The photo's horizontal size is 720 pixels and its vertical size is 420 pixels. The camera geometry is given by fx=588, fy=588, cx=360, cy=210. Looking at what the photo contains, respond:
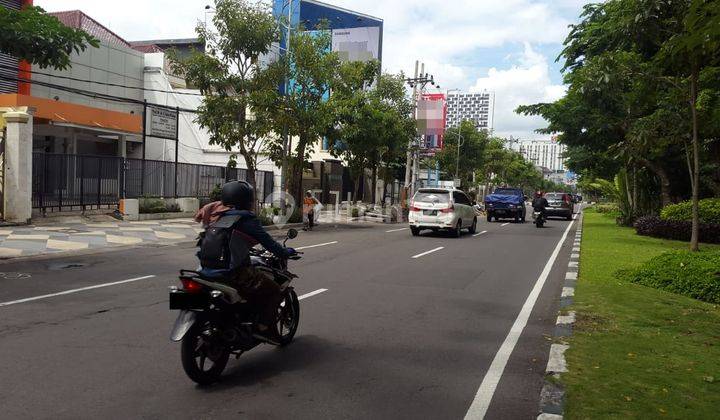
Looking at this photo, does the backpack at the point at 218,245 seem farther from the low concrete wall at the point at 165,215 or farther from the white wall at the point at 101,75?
the white wall at the point at 101,75

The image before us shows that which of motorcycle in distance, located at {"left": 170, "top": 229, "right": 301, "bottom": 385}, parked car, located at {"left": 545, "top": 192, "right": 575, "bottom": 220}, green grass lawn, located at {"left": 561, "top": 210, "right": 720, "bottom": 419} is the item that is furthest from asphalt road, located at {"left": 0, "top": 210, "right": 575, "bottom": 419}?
parked car, located at {"left": 545, "top": 192, "right": 575, "bottom": 220}

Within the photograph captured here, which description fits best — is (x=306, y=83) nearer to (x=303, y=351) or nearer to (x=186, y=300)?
(x=303, y=351)

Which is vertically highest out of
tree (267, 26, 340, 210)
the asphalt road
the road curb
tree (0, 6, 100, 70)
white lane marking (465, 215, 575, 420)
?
tree (267, 26, 340, 210)

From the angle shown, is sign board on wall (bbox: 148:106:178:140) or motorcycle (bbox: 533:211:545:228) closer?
sign board on wall (bbox: 148:106:178:140)

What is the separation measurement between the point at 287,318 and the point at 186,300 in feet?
5.29

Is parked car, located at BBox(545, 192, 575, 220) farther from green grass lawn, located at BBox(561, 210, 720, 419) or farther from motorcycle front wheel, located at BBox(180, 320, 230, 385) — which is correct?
motorcycle front wheel, located at BBox(180, 320, 230, 385)

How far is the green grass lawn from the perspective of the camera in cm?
438

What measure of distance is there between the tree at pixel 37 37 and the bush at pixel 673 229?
18345mm

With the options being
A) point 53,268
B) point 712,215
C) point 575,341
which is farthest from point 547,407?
point 712,215

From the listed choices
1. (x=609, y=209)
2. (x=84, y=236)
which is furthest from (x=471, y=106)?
(x=84, y=236)

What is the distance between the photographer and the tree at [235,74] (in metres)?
20.4

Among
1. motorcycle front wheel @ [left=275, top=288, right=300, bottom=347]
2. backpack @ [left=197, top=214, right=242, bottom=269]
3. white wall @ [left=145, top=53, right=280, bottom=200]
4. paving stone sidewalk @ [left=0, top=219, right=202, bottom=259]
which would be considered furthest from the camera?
white wall @ [left=145, top=53, right=280, bottom=200]

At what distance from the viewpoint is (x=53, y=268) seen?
10.6m

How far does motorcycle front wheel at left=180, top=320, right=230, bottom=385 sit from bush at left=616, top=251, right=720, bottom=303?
7716 mm
